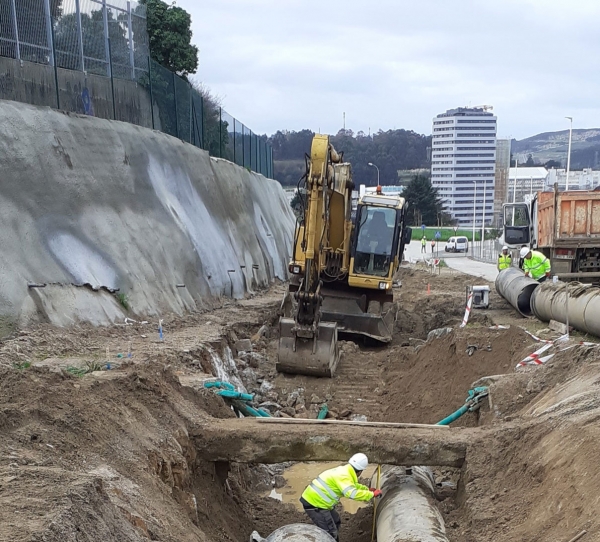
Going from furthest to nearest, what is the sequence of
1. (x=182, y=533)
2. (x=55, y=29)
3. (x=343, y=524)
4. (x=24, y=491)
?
(x=55, y=29)
(x=343, y=524)
(x=182, y=533)
(x=24, y=491)

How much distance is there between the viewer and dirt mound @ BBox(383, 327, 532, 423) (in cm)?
1059

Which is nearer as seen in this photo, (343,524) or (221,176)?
(343,524)

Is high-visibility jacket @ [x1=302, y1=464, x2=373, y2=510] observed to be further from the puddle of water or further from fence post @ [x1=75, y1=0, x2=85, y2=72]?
fence post @ [x1=75, y1=0, x2=85, y2=72]

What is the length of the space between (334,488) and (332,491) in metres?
0.04

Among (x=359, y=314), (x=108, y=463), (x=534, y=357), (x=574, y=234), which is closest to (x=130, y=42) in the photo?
(x=359, y=314)

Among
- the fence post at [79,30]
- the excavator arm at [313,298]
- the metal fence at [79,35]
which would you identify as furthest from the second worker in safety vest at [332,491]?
the fence post at [79,30]

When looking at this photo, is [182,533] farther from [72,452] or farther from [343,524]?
[343,524]

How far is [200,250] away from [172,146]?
3247mm

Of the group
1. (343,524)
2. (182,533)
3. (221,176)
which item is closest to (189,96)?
(221,176)

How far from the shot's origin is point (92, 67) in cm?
1650

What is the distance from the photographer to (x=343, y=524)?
808 centimetres

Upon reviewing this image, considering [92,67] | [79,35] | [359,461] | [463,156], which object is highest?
[79,35]

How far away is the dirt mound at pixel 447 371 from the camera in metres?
10.6

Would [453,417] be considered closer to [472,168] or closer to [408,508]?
[408,508]
